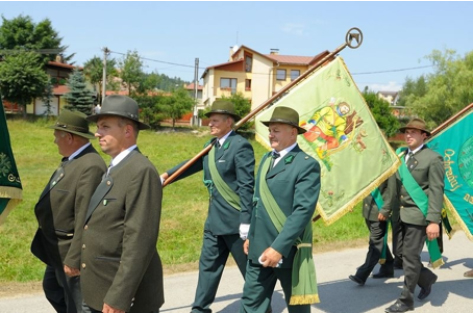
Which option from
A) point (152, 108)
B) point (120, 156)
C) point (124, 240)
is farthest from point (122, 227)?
point (152, 108)

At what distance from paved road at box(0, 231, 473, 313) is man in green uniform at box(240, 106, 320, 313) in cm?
138

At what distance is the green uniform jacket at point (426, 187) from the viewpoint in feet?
19.6

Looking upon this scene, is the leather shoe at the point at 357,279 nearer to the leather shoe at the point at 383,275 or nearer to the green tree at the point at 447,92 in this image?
the leather shoe at the point at 383,275

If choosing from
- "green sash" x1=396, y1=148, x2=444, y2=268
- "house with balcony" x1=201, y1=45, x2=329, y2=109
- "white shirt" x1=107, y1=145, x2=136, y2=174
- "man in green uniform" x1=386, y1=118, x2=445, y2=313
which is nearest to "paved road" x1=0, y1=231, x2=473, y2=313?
"man in green uniform" x1=386, y1=118, x2=445, y2=313

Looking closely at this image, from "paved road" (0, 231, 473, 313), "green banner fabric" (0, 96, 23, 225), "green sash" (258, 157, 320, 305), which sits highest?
"green banner fabric" (0, 96, 23, 225)

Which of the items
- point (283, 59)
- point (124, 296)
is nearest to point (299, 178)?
point (124, 296)

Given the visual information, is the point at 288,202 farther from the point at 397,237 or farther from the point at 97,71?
the point at 97,71

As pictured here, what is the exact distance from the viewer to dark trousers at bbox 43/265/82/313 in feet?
13.5

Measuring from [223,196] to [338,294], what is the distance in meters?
2.05

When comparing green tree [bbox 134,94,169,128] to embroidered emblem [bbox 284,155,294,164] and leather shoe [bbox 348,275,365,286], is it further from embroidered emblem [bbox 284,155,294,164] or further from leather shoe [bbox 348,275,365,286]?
embroidered emblem [bbox 284,155,294,164]

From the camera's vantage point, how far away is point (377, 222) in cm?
700

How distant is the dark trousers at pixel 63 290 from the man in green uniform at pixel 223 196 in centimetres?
130

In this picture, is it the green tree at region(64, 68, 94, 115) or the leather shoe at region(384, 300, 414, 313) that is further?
the green tree at region(64, 68, 94, 115)

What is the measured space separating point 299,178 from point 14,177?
2.23 meters
